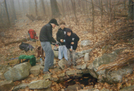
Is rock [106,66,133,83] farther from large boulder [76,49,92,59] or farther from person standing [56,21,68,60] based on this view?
person standing [56,21,68,60]

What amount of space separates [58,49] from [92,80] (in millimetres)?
2137

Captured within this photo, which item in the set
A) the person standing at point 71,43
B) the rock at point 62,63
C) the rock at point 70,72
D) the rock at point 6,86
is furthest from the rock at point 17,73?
the person standing at point 71,43

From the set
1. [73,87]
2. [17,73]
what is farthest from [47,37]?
[73,87]

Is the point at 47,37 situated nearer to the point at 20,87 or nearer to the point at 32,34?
the point at 20,87

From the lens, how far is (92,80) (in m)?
3.69

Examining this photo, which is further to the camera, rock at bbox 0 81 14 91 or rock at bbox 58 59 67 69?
rock at bbox 58 59 67 69

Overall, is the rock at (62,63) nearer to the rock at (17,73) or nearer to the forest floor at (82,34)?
the forest floor at (82,34)

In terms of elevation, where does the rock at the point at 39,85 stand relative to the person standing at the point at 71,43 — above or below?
below

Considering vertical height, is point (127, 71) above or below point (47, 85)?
above

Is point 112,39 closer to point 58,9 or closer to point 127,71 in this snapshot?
point 127,71

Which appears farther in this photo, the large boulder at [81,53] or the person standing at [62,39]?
the large boulder at [81,53]

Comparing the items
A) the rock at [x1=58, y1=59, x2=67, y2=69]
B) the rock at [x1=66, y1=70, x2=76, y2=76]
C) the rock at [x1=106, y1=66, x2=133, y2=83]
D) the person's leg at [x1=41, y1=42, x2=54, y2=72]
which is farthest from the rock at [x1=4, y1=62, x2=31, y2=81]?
the rock at [x1=106, y1=66, x2=133, y2=83]

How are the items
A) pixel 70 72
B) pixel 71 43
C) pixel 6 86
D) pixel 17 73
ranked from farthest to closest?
1. pixel 71 43
2. pixel 70 72
3. pixel 17 73
4. pixel 6 86

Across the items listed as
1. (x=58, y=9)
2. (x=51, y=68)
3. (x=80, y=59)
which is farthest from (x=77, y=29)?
(x=51, y=68)
